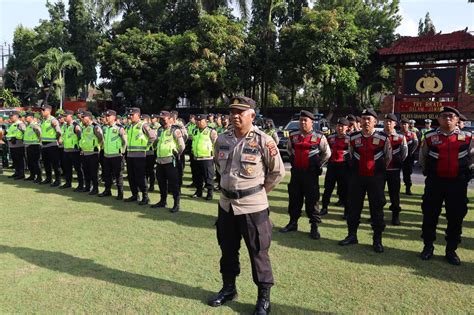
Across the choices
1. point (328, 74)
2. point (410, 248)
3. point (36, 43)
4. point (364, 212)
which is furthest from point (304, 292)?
point (36, 43)

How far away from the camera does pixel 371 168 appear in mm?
5223

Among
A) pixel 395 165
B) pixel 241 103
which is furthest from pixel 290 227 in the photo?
pixel 241 103

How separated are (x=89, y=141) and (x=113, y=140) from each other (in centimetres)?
81

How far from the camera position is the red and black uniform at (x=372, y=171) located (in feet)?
17.1

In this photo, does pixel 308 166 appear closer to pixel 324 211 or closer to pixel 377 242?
pixel 377 242

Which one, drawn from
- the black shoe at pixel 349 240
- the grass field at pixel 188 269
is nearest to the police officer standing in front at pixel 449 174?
the grass field at pixel 188 269

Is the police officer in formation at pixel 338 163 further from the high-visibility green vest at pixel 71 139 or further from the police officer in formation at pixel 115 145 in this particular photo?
the high-visibility green vest at pixel 71 139

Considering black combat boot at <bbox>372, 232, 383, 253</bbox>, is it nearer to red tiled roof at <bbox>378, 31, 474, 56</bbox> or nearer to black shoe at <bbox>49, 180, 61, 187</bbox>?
black shoe at <bbox>49, 180, 61, 187</bbox>

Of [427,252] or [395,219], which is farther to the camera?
[395,219]

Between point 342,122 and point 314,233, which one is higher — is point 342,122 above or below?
above

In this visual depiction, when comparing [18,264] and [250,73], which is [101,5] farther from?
[18,264]

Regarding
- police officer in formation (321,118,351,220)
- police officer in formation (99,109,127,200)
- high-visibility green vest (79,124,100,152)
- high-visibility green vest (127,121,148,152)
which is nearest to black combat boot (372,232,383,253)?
police officer in formation (321,118,351,220)

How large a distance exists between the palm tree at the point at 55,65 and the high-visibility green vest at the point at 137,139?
89.7ft

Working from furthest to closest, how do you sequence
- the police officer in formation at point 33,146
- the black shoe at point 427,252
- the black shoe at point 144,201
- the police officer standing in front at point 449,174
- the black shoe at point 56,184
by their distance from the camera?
1. the police officer in formation at point 33,146
2. the black shoe at point 56,184
3. the black shoe at point 144,201
4. the black shoe at point 427,252
5. the police officer standing in front at point 449,174
